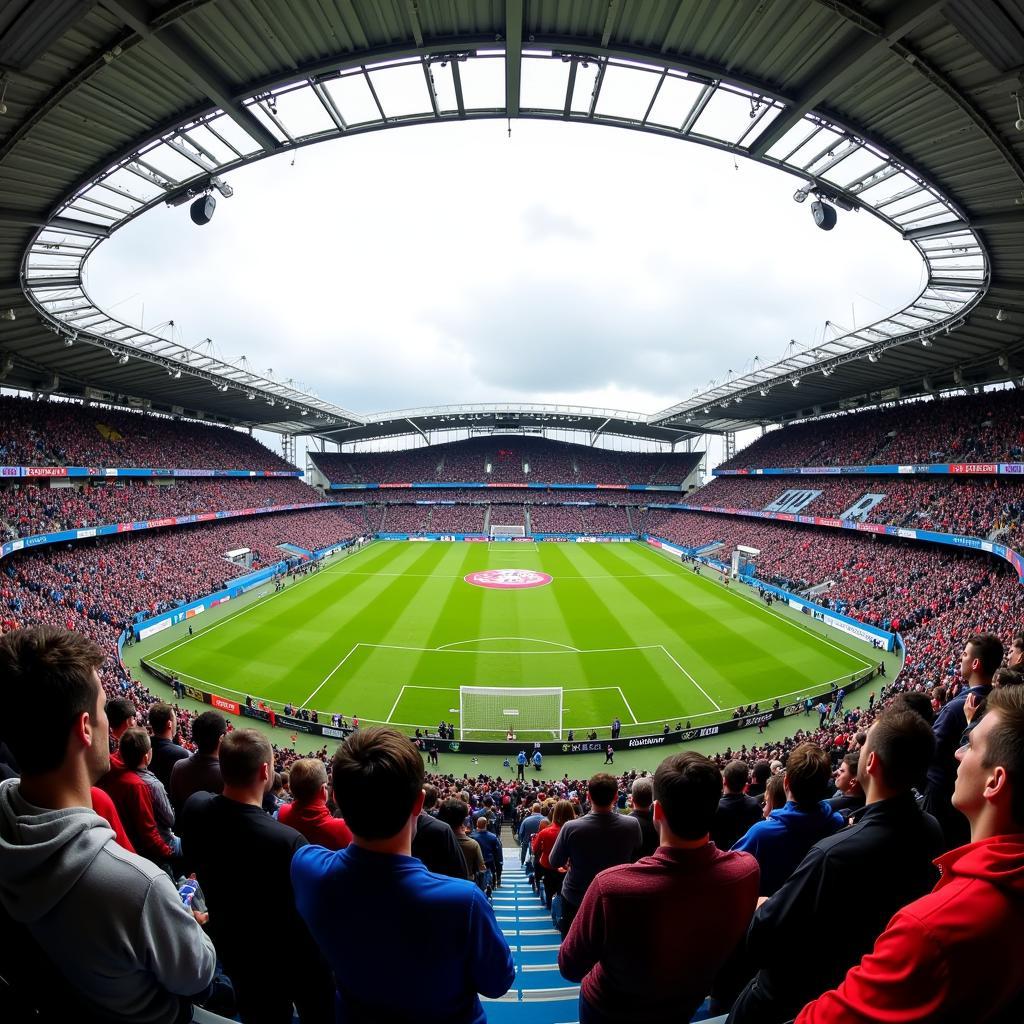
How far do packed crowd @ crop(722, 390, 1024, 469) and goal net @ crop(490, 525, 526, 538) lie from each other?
30.2m

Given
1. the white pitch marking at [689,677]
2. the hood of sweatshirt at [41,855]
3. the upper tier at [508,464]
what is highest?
the upper tier at [508,464]

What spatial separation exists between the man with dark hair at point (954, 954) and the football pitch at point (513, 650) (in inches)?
793

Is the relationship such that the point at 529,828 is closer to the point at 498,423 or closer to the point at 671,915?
the point at 671,915

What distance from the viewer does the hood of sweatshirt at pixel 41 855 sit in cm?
169

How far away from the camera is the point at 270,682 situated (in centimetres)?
2475

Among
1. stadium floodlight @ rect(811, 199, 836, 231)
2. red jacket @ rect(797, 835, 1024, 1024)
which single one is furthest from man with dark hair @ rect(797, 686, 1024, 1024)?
stadium floodlight @ rect(811, 199, 836, 231)

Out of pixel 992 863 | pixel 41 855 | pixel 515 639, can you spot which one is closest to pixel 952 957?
pixel 992 863

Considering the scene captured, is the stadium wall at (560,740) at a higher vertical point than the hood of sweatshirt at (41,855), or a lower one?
lower

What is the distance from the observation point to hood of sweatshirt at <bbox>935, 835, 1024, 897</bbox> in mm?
1521

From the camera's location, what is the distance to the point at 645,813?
5680 mm

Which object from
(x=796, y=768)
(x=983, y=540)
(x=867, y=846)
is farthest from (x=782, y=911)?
(x=983, y=540)

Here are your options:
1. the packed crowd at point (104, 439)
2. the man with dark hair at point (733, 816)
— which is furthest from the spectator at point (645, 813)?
the packed crowd at point (104, 439)

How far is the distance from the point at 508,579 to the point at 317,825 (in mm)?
42806

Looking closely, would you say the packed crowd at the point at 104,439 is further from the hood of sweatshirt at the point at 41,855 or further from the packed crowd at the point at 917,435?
the packed crowd at the point at 917,435
